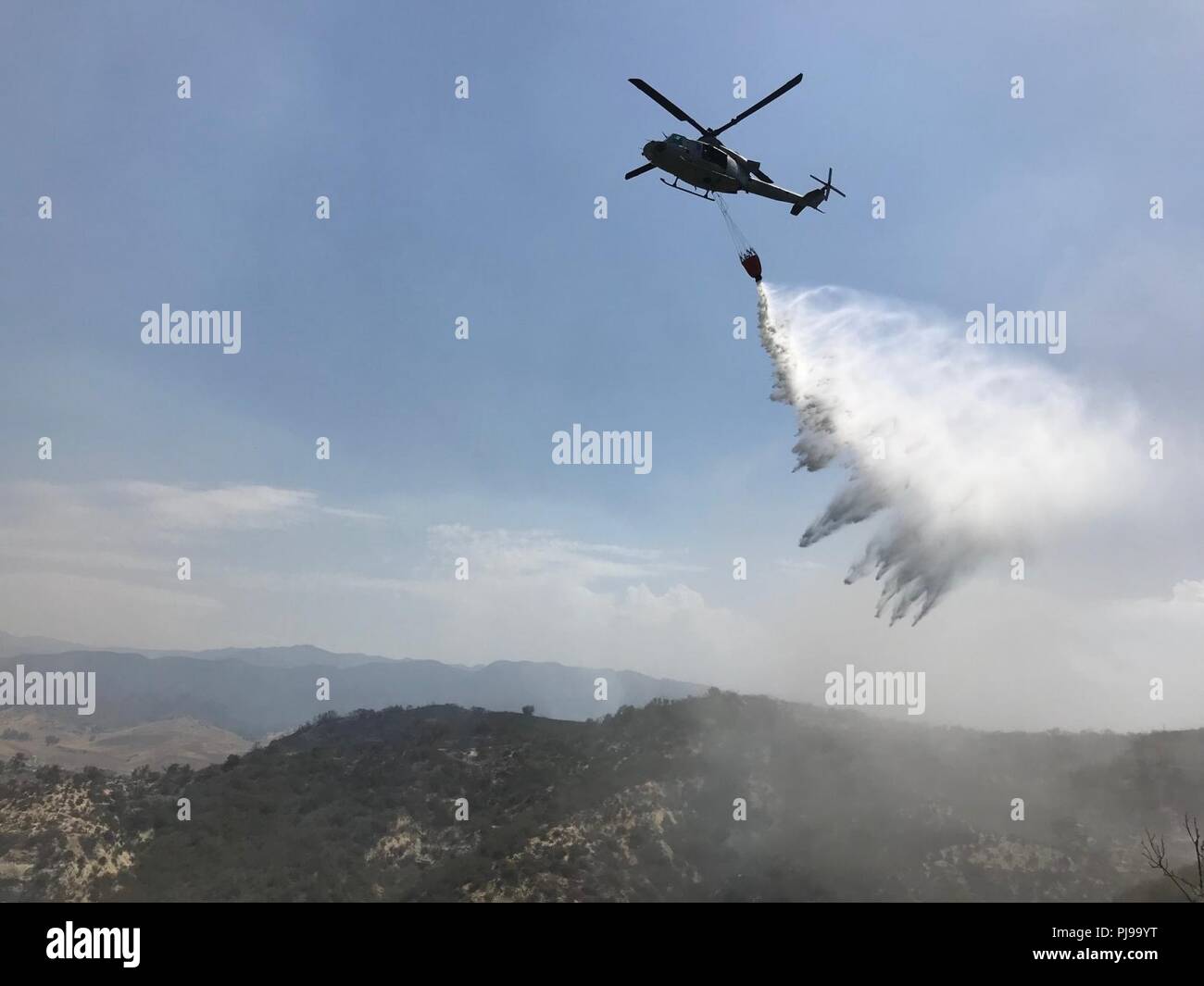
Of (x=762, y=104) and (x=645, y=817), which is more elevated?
(x=762, y=104)

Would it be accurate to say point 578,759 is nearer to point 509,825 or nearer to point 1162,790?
point 509,825

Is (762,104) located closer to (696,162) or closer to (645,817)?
(696,162)

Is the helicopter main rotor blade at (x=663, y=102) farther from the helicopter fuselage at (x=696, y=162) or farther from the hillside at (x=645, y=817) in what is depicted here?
the hillside at (x=645, y=817)

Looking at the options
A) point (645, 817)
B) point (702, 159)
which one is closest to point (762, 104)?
point (702, 159)

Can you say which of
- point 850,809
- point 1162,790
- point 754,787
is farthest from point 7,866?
point 1162,790

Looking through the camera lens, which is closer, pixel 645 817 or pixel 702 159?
pixel 702 159

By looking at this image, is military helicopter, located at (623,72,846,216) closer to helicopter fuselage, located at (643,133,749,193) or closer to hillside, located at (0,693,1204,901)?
helicopter fuselage, located at (643,133,749,193)

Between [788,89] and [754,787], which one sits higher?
[788,89]

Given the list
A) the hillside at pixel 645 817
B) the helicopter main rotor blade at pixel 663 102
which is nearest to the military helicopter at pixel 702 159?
the helicopter main rotor blade at pixel 663 102
